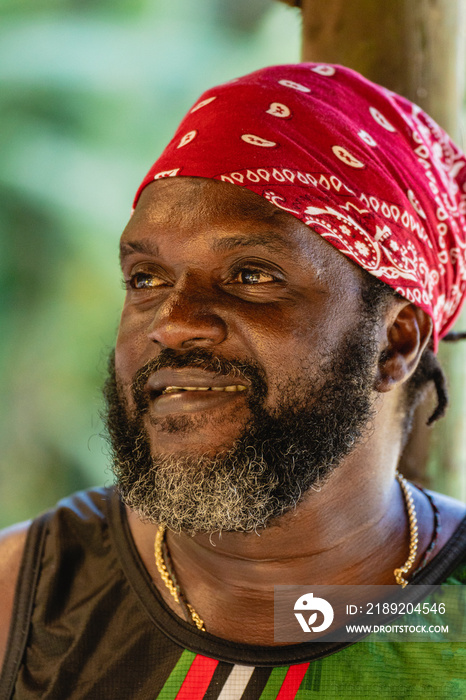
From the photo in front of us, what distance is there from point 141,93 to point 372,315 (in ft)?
14.4

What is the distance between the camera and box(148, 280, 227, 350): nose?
1.66 m

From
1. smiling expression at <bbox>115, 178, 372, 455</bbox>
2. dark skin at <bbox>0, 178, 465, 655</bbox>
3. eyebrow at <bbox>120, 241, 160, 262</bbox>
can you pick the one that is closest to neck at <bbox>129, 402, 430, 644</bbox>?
dark skin at <bbox>0, 178, 465, 655</bbox>

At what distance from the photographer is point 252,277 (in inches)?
69.7

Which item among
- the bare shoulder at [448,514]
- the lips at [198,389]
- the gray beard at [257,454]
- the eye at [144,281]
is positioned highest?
the eye at [144,281]

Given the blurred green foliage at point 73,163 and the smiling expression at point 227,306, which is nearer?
the smiling expression at point 227,306

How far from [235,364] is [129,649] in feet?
2.62

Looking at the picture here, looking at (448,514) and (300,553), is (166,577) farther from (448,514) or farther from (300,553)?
(448,514)

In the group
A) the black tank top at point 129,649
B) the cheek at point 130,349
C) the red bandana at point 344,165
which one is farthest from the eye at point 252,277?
the black tank top at point 129,649

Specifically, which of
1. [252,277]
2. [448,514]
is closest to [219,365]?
[252,277]

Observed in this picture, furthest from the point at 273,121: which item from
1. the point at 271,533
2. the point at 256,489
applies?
the point at 271,533

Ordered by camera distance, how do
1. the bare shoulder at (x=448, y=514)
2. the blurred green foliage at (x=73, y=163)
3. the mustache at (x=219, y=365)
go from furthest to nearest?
the blurred green foliage at (x=73, y=163) < the bare shoulder at (x=448, y=514) < the mustache at (x=219, y=365)

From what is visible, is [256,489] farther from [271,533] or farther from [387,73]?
[387,73]

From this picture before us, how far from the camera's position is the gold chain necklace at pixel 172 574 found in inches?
73.9

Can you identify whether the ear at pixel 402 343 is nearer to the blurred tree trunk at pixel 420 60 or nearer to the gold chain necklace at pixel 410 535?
the gold chain necklace at pixel 410 535
